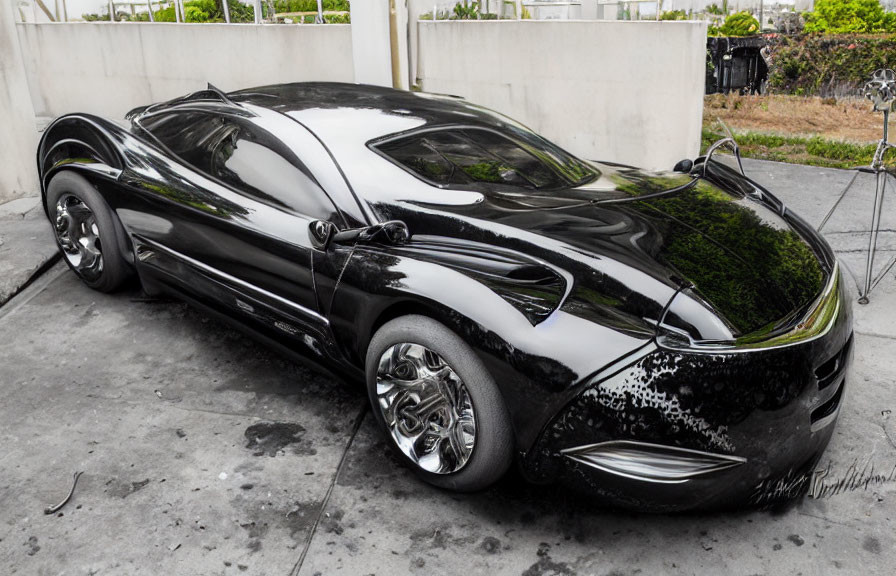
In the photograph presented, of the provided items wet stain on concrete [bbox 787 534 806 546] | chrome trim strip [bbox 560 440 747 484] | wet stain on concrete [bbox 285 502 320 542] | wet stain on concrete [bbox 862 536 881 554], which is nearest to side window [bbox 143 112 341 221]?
wet stain on concrete [bbox 285 502 320 542]

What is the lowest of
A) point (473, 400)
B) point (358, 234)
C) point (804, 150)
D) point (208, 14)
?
point (804, 150)

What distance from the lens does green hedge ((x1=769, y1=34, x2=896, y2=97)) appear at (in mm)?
10414

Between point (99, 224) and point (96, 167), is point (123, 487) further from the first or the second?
point (96, 167)

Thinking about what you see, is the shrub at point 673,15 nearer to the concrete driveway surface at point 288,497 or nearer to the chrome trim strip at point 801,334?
the concrete driveway surface at point 288,497

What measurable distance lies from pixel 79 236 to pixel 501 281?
2982 mm

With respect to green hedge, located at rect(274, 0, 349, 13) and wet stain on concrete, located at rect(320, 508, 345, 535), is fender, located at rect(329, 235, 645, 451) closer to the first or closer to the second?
wet stain on concrete, located at rect(320, 508, 345, 535)

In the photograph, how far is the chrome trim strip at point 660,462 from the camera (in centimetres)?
255

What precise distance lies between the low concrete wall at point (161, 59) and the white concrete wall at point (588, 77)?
118 cm

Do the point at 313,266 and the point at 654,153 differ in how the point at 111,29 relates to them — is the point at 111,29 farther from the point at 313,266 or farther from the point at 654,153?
the point at 313,266

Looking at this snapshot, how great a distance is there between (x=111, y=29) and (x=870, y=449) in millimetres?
9091

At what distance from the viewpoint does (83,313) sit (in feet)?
15.3

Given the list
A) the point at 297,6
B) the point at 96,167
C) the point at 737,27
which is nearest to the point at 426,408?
the point at 96,167

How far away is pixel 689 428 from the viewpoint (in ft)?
8.27

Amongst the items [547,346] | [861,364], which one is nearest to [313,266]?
[547,346]
